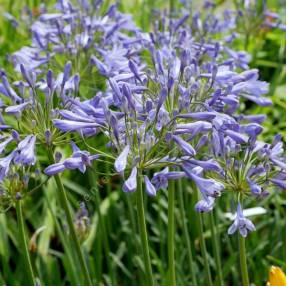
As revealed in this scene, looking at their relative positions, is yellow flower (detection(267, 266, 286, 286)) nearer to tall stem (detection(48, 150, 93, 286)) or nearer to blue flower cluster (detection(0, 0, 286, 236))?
blue flower cluster (detection(0, 0, 286, 236))

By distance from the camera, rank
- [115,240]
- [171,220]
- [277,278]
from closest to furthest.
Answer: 1. [277,278]
2. [171,220]
3. [115,240]

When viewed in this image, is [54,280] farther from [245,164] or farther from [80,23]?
[245,164]

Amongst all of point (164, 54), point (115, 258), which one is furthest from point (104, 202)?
point (164, 54)

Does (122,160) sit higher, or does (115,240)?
(122,160)

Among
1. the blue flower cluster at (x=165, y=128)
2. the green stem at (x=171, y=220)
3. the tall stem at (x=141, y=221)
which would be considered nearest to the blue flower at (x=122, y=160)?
the blue flower cluster at (x=165, y=128)

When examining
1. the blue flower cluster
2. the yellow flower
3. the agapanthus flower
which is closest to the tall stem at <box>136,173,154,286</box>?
the blue flower cluster

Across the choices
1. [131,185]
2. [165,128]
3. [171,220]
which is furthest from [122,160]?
[171,220]

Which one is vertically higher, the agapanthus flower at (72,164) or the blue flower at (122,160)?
the blue flower at (122,160)

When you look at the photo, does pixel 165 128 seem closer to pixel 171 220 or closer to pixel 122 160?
pixel 122 160

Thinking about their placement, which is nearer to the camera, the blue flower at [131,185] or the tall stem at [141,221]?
the blue flower at [131,185]

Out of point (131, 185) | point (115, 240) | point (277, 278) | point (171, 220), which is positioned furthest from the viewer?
point (115, 240)

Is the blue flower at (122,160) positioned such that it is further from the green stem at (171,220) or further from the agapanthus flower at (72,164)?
the green stem at (171,220)

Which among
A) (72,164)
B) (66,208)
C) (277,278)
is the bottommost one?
(277,278)
